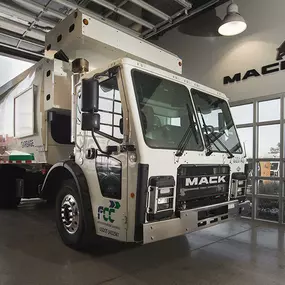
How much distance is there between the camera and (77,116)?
12.1ft

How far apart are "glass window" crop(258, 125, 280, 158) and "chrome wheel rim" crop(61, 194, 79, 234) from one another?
13.1 ft

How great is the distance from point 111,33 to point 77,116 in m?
1.26

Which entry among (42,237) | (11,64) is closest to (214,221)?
(42,237)

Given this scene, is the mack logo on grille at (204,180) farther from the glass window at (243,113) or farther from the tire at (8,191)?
the tire at (8,191)

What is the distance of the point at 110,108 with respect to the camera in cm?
318

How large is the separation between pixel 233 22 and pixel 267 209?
3.66m

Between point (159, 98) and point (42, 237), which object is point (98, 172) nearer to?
point (159, 98)

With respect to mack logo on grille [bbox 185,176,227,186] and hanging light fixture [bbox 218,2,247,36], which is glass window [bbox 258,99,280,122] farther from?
mack logo on grille [bbox 185,176,227,186]

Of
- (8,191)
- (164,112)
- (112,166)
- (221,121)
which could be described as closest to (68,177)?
(112,166)

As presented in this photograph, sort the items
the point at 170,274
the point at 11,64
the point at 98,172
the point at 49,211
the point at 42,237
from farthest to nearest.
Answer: the point at 11,64
the point at 49,211
the point at 42,237
the point at 98,172
the point at 170,274

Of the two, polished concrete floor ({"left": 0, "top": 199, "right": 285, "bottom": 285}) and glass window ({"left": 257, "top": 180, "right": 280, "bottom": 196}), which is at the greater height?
glass window ({"left": 257, "top": 180, "right": 280, "bottom": 196})

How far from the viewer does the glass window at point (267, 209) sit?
555cm

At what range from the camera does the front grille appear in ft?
10.3

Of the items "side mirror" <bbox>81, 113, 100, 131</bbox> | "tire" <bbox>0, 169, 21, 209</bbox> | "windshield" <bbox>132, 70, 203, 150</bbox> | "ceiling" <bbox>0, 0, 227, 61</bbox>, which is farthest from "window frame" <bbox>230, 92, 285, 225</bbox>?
"tire" <bbox>0, 169, 21, 209</bbox>
